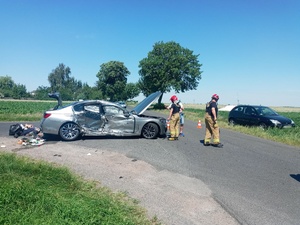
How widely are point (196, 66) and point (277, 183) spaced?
53.1 meters

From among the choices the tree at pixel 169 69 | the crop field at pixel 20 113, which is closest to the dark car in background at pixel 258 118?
the crop field at pixel 20 113

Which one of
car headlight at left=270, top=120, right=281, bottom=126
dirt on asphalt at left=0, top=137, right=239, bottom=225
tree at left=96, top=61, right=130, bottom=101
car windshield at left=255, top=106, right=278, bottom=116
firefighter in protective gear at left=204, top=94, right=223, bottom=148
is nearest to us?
dirt on asphalt at left=0, top=137, right=239, bottom=225

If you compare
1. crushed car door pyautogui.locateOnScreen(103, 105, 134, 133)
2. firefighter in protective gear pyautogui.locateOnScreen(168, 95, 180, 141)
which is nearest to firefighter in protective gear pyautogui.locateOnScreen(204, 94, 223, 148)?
firefighter in protective gear pyautogui.locateOnScreen(168, 95, 180, 141)

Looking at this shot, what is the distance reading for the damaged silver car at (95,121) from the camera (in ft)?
29.1

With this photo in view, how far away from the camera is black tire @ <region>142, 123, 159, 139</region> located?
388 inches

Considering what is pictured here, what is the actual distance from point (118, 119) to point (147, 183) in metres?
4.93

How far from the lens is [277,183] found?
5090 millimetres

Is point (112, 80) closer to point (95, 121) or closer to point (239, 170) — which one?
point (95, 121)

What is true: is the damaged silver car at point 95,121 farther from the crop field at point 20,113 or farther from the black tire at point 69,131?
the crop field at point 20,113

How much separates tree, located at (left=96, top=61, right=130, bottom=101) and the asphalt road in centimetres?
7017

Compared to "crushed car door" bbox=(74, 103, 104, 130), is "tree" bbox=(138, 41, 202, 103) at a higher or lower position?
higher

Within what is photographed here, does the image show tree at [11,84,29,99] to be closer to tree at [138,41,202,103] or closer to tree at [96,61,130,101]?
tree at [96,61,130,101]

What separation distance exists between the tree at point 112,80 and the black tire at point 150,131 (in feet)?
228

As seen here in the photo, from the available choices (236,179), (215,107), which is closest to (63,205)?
(236,179)
